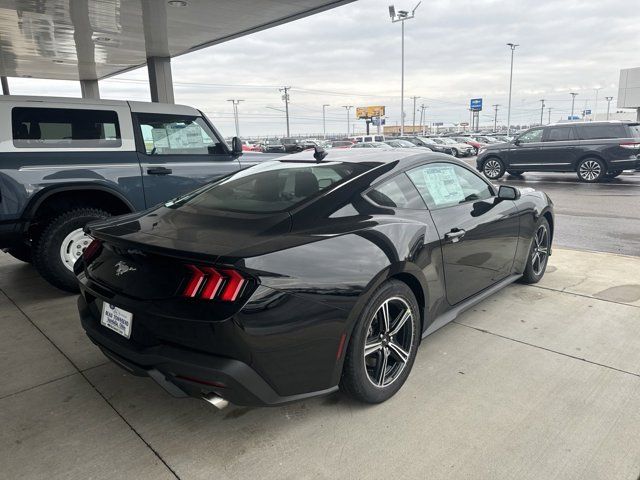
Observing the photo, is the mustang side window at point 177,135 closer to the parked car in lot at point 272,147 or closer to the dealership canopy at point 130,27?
the dealership canopy at point 130,27

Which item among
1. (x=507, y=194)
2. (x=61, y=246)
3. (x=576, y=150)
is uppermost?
(x=507, y=194)

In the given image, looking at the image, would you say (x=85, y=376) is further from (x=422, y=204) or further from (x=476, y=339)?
(x=476, y=339)

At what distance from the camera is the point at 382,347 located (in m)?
2.78

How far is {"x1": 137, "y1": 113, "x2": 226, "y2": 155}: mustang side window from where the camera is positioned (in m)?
5.31

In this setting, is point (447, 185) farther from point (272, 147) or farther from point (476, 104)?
point (476, 104)

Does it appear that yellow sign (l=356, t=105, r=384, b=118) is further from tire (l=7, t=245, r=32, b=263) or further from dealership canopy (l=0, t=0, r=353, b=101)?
tire (l=7, t=245, r=32, b=263)

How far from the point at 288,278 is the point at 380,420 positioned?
1033mm

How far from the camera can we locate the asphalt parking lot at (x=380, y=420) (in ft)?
7.51

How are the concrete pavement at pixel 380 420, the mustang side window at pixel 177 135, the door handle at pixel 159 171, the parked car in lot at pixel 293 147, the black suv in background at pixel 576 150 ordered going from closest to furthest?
the concrete pavement at pixel 380 420
the door handle at pixel 159 171
the mustang side window at pixel 177 135
the parked car in lot at pixel 293 147
the black suv in background at pixel 576 150

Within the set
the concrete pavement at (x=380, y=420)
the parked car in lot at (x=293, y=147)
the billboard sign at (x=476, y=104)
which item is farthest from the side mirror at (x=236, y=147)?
the billboard sign at (x=476, y=104)

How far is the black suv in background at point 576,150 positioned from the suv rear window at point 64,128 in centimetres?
1372

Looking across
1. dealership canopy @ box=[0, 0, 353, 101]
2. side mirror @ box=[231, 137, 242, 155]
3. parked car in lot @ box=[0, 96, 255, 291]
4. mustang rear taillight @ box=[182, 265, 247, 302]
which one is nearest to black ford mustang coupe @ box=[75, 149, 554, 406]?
mustang rear taillight @ box=[182, 265, 247, 302]

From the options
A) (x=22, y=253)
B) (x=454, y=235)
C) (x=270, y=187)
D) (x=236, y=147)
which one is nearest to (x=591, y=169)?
(x=236, y=147)

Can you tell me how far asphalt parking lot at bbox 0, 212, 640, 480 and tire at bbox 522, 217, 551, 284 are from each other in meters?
0.94
